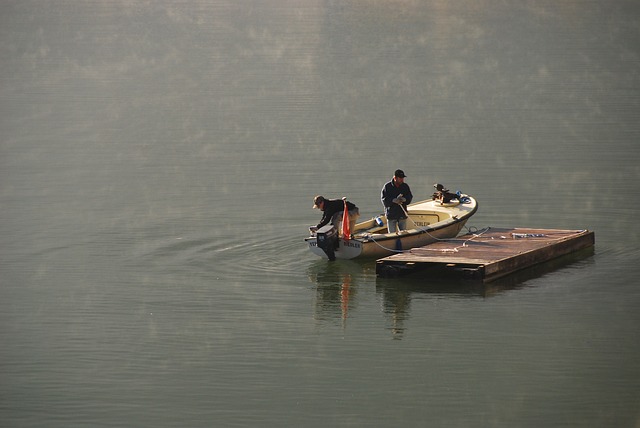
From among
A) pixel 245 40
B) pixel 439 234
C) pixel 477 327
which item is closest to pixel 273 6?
pixel 245 40

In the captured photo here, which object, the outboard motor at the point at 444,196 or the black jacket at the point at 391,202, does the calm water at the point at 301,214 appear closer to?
the black jacket at the point at 391,202

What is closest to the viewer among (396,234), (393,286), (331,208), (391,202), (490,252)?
(393,286)

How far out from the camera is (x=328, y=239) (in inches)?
990

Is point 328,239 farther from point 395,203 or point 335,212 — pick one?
point 395,203

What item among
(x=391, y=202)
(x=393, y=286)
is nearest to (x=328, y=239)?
(x=391, y=202)

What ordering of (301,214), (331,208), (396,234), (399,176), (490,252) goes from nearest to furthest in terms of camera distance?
(490,252) < (331,208) < (396,234) < (399,176) < (301,214)

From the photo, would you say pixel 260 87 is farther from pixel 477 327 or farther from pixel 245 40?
pixel 477 327

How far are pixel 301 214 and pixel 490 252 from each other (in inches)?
306

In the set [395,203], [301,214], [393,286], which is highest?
[395,203]

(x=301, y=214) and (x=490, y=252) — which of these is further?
(x=301, y=214)

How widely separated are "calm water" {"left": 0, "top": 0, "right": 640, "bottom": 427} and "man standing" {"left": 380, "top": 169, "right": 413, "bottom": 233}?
4.09 ft

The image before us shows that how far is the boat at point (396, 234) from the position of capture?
83.1 ft

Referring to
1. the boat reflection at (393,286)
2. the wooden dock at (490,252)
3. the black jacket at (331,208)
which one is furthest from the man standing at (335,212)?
the wooden dock at (490,252)

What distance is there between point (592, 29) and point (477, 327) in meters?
48.7
